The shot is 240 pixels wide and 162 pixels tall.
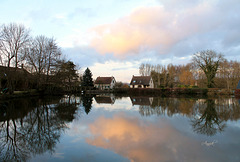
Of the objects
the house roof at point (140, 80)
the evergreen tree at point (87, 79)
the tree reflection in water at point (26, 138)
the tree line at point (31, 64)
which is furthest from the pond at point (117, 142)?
the house roof at point (140, 80)

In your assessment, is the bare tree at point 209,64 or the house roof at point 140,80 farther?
the house roof at point 140,80

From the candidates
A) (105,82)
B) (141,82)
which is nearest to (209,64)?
(141,82)

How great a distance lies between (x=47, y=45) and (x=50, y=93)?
778 cm

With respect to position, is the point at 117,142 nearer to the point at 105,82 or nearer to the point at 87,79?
the point at 87,79

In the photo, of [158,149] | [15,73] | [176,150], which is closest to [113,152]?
[158,149]

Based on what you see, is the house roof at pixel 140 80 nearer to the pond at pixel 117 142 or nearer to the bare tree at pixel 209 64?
the bare tree at pixel 209 64

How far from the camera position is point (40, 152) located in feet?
12.5

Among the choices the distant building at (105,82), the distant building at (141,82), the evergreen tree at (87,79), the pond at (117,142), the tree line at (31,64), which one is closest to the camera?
the pond at (117,142)

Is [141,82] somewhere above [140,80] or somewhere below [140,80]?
below

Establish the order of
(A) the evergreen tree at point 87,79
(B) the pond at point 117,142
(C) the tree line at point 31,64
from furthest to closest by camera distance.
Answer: (A) the evergreen tree at point 87,79 < (C) the tree line at point 31,64 < (B) the pond at point 117,142

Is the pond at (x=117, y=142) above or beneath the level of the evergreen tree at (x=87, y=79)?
beneath

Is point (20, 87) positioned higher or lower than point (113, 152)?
higher

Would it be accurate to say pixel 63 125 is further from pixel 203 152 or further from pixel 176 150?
pixel 203 152

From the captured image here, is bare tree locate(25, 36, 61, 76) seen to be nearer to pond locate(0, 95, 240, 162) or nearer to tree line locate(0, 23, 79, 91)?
tree line locate(0, 23, 79, 91)
